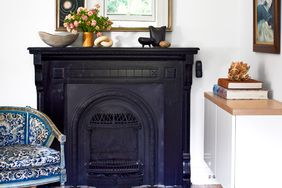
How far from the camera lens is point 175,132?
392 cm

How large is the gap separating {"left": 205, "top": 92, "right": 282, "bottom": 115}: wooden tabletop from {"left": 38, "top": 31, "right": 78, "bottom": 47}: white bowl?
1283 millimetres

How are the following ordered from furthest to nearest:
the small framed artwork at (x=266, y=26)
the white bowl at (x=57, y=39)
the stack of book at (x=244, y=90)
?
the white bowl at (x=57, y=39)
the stack of book at (x=244, y=90)
the small framed artwork at (x=266, y=26)

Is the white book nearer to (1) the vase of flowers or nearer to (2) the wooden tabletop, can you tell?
(2) the wooden tabletop

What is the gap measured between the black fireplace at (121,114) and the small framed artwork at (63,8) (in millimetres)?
297

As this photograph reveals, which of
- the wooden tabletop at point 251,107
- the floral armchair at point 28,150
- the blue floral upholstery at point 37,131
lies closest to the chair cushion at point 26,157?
the floral armchair at point 28,150

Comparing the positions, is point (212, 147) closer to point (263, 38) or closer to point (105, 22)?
point (263, 38)

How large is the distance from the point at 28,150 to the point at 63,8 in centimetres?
125

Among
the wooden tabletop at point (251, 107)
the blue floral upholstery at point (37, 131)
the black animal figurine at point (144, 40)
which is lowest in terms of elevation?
the blue floral upholstery at point (37, 131)

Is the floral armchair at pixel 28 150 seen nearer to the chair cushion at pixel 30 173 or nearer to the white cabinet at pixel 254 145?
the chair cushion at pixel 30 173

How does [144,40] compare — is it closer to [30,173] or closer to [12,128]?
[12,128]

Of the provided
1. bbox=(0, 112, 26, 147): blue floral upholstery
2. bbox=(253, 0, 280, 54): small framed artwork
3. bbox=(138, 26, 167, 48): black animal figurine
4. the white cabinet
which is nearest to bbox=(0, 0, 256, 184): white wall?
bbox=(138, 26, 167, 48): black animal figurine

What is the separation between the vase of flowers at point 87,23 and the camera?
3760mm

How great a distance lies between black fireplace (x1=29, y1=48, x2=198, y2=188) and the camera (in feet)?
12.6

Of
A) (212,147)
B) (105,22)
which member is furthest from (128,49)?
(212,147)
